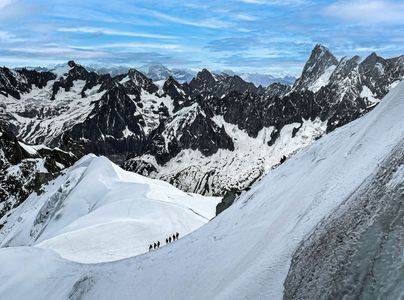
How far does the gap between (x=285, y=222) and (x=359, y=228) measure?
284 inches

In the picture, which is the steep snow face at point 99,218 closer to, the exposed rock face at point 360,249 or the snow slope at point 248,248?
the snow slope at point 248,248

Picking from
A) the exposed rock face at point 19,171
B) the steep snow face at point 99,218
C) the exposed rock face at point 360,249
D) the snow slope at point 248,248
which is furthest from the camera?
the exposed rock face at point 19,171

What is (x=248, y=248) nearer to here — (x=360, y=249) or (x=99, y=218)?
(x=360, y=249)

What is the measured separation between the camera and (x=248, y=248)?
22.1 m

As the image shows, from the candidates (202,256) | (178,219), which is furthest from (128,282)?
(178,219)

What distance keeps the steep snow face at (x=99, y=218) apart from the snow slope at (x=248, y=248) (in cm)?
547

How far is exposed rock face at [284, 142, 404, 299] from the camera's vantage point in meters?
11.5

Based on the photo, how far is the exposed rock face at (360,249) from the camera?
11.5 m

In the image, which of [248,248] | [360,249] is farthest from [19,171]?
[360,249]

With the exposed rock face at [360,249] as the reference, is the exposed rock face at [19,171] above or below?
below

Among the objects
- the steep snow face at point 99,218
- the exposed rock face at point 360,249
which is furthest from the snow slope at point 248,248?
the steep snow face at point 99,218

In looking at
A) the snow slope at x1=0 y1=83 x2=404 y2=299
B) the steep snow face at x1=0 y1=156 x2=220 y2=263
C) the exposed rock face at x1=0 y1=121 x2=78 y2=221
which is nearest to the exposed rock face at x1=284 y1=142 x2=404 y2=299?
the snow slope at x1=0 y1=83 x2=404 y2=299

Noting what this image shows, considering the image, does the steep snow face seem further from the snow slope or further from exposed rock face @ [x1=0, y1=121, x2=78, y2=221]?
exposed rock face @ [x1=0, y1=121, x2=78, y2=221]

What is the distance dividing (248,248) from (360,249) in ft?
32.7
